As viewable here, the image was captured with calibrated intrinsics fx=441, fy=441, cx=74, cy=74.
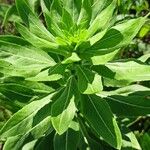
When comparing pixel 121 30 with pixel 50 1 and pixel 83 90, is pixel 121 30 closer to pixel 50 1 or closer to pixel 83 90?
pixel 83 90

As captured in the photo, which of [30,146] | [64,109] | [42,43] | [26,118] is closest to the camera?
[42,43]

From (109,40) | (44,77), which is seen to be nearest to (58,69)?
(44,77)

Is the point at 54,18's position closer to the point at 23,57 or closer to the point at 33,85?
the point at 23,57

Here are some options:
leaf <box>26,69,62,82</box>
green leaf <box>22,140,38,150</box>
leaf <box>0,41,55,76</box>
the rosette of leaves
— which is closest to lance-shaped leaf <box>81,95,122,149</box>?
the rosette of leaves

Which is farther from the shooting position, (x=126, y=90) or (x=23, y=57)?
(x=126, y=90)

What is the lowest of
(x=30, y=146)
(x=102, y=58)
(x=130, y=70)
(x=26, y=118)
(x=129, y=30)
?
(x=30, y=146)

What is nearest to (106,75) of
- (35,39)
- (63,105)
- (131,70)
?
(131,70)

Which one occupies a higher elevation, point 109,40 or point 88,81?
point 109,40

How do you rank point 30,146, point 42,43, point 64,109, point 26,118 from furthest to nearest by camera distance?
point 30,146
point 26,118
point 64,109
point 42,43
